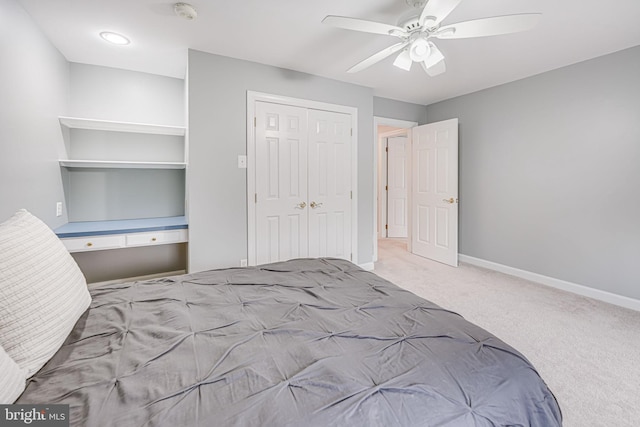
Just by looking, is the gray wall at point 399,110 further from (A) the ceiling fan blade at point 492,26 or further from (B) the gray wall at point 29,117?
(B) the gray wall at point 29,117

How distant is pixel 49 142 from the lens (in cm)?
243

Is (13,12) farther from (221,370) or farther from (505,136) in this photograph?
(505,136)

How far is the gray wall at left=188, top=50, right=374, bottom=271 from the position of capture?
2.78 metres

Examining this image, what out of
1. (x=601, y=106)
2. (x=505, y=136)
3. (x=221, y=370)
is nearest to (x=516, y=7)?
(x=601, y=106)

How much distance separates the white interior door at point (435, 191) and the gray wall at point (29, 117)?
442 centimetres

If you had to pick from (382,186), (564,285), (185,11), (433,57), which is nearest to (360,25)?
(433,57)

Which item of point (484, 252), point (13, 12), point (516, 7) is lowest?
point (484, 252)

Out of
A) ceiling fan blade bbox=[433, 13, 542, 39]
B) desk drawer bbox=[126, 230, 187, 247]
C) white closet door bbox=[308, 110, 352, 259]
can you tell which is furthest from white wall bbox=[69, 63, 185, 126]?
ceiling fan blade bbox=[433, 13, 542, 39]

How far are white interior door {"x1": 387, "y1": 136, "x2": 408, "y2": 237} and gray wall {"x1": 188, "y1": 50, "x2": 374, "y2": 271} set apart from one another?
3.82 meters

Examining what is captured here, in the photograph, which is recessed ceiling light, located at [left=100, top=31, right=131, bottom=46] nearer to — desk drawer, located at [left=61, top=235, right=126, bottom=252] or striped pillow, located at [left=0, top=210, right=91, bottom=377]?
desk drawer, located at [left=61, top=235, right=126, bottom=252]

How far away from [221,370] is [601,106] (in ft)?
13.3

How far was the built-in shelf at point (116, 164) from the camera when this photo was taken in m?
2.68

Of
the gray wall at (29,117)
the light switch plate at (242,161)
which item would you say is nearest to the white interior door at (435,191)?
the light switch plate at (242,161)

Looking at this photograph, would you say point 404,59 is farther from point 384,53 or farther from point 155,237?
point 155,237
